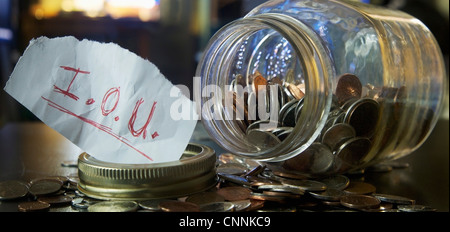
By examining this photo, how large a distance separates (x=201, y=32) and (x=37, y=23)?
102 centimetres

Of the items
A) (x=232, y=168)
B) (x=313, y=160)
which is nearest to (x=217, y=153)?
(x=232, y=168)

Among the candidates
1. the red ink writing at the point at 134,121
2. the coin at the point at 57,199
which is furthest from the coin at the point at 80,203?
the red ink writing at the point at 134,121

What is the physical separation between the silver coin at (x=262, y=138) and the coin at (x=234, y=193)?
0.07m

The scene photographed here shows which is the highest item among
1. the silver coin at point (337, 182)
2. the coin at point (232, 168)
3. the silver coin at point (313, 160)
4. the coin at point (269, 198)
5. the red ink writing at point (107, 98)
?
the red ink writing at point (107, 98)

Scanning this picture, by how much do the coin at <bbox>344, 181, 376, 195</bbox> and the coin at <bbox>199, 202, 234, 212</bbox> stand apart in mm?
192

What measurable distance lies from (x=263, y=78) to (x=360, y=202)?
0.27 meters

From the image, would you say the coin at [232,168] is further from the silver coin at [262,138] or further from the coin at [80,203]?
the coin at [80,203]

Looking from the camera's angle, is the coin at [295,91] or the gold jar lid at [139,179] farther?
the coin at [295,91]

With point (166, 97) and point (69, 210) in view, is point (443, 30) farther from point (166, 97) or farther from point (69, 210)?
point (69, 210)

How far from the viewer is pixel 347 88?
0.69 metres

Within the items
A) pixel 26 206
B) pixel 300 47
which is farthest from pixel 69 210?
pixel 300 47

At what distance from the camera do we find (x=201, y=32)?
2740mm

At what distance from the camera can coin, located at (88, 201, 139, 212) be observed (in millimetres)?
555

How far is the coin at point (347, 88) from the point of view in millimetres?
685
